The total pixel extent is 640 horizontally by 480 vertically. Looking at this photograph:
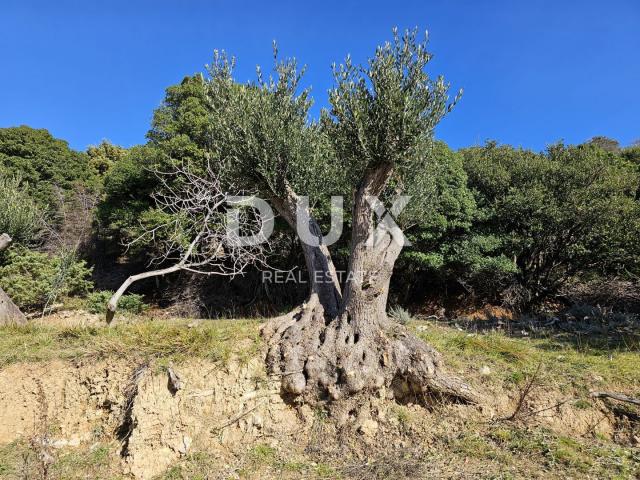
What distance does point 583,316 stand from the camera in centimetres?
994

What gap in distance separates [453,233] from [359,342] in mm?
7819

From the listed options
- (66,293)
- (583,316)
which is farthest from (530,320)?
(66,293)

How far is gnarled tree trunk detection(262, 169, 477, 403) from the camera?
5.63 m

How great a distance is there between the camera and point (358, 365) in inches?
227

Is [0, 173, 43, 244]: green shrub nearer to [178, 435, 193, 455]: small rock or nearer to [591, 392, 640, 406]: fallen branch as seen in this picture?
[178, 435, 193, 455]: small rock

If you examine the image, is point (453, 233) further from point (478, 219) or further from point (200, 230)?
point (200, 230)

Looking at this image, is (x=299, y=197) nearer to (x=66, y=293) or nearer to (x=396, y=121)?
(x=396, y=121)

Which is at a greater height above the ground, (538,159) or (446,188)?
(538,159)

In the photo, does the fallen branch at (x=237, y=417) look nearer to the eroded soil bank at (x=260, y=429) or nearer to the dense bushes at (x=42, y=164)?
the eroded soil bank at (x=260, y=429)

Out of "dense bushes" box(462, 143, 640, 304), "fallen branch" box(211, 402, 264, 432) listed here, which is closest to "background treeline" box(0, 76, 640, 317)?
"dense bushes" box(462, 143, 640, 304)

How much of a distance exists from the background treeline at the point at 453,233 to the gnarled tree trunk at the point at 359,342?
9.74 ft

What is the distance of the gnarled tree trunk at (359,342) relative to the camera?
18.5ft

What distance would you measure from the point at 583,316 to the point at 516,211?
12.7 ft

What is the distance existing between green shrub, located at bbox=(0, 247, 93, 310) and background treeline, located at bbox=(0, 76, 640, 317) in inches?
1.7
